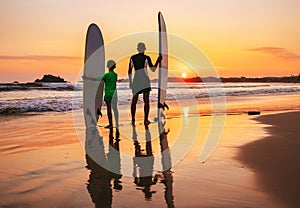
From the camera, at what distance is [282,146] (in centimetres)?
718

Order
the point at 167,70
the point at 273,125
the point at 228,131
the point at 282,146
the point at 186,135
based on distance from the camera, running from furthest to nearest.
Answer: the point at 167,70
the point at 273,125
the point at 228,131
the point at 186,135
the point at 282,146

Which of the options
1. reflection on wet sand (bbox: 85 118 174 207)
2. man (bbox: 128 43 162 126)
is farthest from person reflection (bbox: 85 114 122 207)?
man (bbox: 128 43 162 126)

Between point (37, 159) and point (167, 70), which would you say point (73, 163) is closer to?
point (37, 159)

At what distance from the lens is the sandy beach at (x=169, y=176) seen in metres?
4.09

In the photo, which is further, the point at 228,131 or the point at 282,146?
the point at 228,131

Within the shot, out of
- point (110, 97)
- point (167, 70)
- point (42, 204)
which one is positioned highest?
point (167, 70)

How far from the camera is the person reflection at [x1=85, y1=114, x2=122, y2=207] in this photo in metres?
4.28

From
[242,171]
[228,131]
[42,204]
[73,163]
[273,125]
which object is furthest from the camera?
[273,125]

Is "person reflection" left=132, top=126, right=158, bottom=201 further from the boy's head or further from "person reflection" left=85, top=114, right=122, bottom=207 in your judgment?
the boy's head

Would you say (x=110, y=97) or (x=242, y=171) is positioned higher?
(x=110, y=97)

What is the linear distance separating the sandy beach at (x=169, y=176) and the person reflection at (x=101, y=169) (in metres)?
0.01

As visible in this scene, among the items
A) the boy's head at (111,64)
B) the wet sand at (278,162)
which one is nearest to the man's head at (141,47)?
the boy's head at (111,64)

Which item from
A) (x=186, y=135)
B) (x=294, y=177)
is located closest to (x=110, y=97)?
(x=186, y=135)

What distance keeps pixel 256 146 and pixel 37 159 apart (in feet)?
12.8
